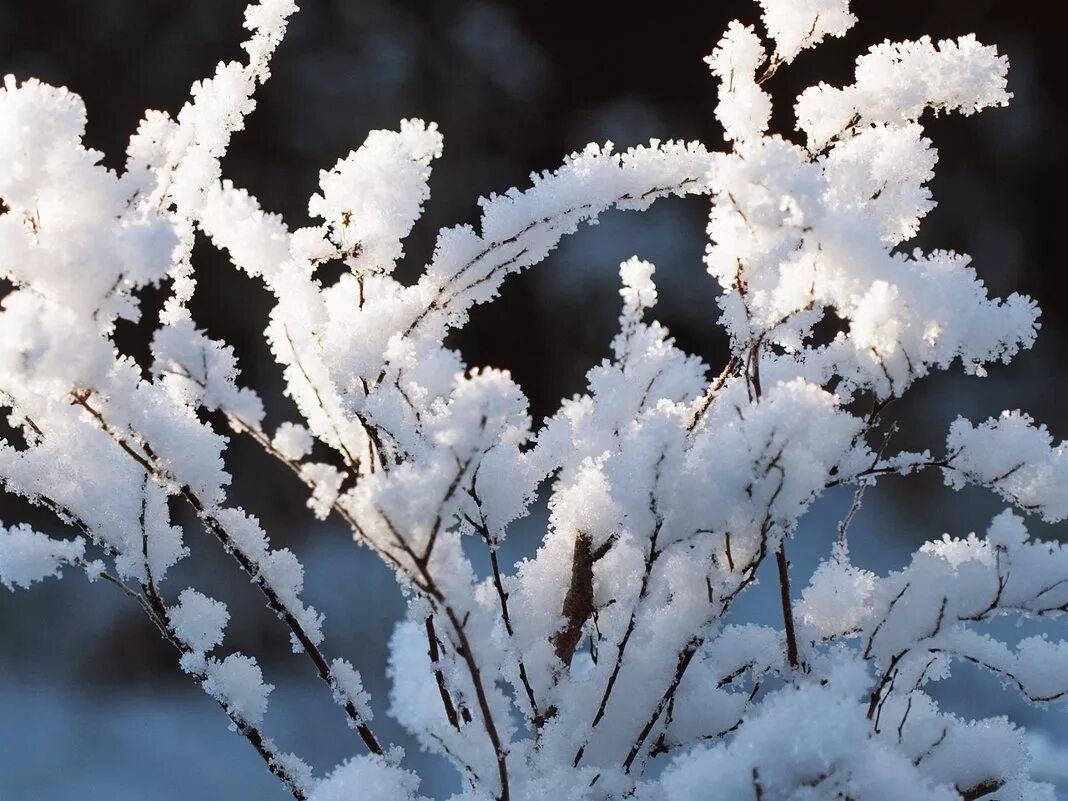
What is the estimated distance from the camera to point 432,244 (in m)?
1.41

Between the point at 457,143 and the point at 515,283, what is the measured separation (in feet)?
0.97

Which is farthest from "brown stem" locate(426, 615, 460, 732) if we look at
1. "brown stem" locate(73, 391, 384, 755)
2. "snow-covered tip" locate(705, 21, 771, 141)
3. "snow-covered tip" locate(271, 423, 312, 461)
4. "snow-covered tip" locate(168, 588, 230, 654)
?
"snow-covered tip" locate(705, 21, 771, 141)

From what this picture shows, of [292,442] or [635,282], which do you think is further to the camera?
[635,282]

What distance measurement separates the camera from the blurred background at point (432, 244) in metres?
1.35

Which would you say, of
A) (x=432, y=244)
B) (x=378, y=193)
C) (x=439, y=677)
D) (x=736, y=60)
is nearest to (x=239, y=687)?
(x=439, y=677)

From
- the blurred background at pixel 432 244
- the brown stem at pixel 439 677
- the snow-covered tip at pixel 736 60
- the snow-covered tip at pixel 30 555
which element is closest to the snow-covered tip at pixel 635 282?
the snow-covered tip at pixel 736 60

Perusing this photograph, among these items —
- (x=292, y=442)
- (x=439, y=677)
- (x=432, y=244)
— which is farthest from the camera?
(x=432, y=244)

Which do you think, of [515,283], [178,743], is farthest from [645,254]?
[178,743]

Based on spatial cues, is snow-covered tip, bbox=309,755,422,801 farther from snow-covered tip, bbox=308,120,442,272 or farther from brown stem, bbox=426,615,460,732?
snow-covered tip, bbox=308,120,442,272

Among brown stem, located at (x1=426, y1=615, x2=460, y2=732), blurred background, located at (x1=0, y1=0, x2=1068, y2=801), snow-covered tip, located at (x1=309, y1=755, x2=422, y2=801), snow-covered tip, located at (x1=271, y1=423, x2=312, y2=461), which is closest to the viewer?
snow-covered tip, located at (x1=271, y1=423, x2=312, y2=461)

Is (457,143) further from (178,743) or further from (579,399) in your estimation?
(178,743)

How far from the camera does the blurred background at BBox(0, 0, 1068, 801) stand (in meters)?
1.35

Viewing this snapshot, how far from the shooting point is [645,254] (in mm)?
1495

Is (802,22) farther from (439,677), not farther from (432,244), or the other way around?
A: (432,244)
